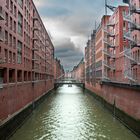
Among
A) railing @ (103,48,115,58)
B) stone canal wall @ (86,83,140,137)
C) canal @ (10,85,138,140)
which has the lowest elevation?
canal @ (10,85,138,140)

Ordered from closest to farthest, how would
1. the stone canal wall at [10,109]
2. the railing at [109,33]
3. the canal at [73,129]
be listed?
the stone canal wall at [10,109], the canal at [73,129], the railing at [109,33]

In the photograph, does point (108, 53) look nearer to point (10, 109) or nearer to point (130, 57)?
point (130, 57)

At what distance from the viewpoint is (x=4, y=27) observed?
82.5ft

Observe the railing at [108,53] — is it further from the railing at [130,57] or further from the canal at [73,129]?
the canal at [73,129]

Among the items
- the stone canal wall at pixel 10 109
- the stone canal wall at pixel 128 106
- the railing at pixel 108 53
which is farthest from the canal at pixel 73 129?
the railing at pixel 108 53

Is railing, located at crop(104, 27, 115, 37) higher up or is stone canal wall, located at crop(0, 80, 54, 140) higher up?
railing, located at crop(104, 27, 115, 37)

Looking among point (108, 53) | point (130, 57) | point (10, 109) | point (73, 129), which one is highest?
point (108, 53)

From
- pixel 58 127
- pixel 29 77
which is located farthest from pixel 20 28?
pixel 58 127

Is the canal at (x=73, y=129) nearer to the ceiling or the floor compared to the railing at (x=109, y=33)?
nearer to the floor

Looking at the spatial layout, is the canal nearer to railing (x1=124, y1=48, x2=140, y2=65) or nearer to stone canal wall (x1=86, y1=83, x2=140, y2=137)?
stone canal wall (x1=86, y1=83, x2=140, y2=137)

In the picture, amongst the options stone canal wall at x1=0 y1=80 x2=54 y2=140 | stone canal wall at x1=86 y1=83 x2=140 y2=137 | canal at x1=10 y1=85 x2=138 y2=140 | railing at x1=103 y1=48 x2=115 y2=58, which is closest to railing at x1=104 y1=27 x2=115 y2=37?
railing at x1=103 y1=48 x2=115 y2=58

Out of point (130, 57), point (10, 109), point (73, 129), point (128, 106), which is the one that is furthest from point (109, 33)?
point (10, 109)

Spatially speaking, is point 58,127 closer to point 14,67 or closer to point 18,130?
point 18,130

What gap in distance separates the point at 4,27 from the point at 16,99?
8.02 metres
